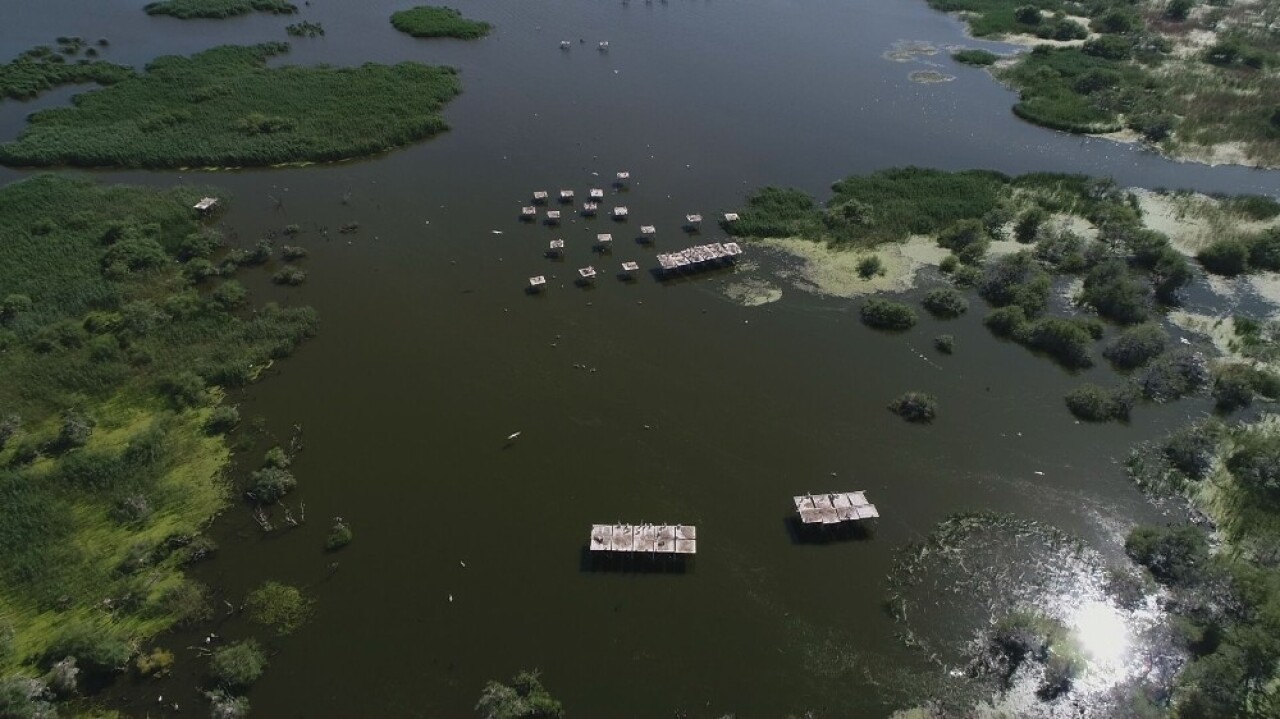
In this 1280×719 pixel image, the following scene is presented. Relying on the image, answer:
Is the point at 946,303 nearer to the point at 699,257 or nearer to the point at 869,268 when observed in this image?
the point at 869,268

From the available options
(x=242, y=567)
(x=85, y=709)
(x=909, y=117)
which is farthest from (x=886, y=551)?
(x=909, y=117)

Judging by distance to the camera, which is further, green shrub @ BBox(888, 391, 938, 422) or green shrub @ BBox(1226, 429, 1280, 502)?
green shrub @ BBox(888, 391, 938, 422)

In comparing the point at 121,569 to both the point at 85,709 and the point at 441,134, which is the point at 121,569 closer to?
the point at 85,709

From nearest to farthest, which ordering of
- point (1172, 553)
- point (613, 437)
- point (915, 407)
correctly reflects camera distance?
point (1172, 553)
point (613, 437)
point (915, 407)

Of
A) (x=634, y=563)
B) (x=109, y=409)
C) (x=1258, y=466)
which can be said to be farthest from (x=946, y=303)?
(x=109, y=409)

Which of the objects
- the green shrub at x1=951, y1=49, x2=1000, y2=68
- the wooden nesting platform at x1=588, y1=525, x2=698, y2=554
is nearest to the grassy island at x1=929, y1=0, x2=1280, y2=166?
the green shrub at x1=951, y1=49, x2=1000, y2=68

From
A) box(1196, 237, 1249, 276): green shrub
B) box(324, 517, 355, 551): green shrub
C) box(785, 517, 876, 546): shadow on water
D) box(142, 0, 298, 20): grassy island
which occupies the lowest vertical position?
box(324, 517, 355, 551): green shrub

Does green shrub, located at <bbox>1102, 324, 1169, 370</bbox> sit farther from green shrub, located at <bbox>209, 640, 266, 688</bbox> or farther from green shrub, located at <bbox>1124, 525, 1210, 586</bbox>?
green shrub, located at <bbox>209, 640, 266, 688</bbox>

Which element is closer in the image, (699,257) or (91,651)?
(91,651)

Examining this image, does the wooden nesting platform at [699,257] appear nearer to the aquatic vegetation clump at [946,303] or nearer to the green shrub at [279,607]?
the aquatic vegetation clump at [946,303]
